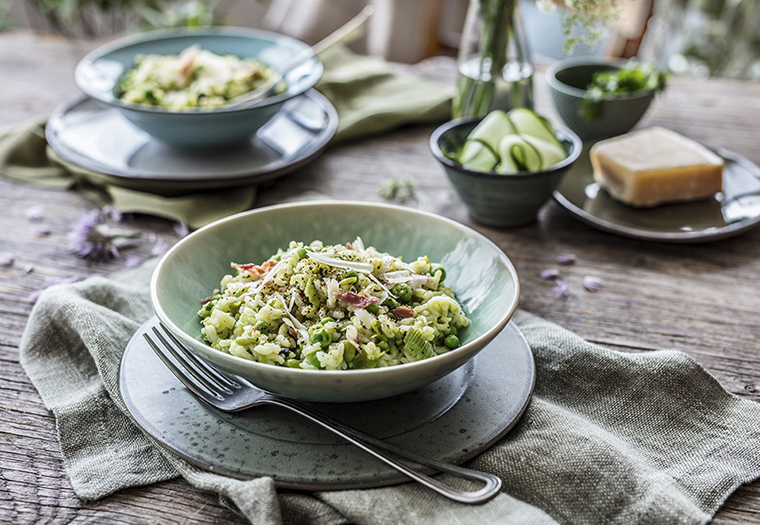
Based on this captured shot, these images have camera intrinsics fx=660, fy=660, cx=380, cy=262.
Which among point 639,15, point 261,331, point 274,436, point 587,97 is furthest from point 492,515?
point 639,15

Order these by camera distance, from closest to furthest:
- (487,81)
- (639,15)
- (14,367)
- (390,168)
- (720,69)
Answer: (14,367) → (487,81) → (390,168) → (639,15) → (720,69)

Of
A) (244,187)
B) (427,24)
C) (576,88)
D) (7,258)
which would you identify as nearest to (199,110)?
(244,187)

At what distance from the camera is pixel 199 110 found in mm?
1956

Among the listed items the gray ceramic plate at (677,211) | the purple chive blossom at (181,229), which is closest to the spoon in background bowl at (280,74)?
the purple chive blossom at (181,229)

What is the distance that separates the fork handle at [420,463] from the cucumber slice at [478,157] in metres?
1.02

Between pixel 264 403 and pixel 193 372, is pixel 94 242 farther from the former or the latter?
pixel 264 403

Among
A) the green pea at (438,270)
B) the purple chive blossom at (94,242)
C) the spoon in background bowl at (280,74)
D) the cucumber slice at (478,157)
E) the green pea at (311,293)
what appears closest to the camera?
the green pea at (311,293)

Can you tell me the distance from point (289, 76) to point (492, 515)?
179 centimetres

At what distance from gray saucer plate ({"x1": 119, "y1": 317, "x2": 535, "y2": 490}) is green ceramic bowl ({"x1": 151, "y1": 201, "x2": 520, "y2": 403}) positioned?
0.07 metres

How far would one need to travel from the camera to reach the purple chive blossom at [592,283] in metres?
1.68

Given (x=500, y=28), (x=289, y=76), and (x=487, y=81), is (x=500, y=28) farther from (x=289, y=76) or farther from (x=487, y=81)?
(x=289, y=76)

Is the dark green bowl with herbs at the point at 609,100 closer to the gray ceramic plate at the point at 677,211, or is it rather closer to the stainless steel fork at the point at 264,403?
the gray ceramic plate at the point at 677,211

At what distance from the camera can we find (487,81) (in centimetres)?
213

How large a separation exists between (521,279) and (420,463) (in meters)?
0.80
